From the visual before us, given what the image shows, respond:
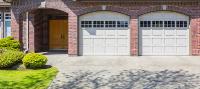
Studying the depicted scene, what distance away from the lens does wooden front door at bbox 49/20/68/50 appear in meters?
29.3

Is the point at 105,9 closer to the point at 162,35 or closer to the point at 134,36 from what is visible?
the point at 134,36

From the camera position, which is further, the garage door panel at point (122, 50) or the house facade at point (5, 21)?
the house facade at point (5, 21)

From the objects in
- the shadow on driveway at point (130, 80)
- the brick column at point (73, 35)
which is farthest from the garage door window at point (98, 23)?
the shadow on driveway at point (130, 80)

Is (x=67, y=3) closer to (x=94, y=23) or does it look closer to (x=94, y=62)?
(x=94, y=23)

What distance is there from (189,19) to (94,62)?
6851 millimetres

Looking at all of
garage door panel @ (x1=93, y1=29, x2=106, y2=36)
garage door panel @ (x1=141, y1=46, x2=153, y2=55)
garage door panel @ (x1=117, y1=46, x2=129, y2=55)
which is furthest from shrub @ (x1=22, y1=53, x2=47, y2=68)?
garage door panel @ (x1=141, y1=46, x2=153, y2=55)

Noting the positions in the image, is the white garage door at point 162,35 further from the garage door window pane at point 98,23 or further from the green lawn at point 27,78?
the green lawn at point 27,78

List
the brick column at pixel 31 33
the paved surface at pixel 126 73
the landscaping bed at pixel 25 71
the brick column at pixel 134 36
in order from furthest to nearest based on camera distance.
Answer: the brick column at pixel 31 33
the brick column at pixel 134 36
the landscaping bed at pixel 25 71
the paved surface at pixel 126 73

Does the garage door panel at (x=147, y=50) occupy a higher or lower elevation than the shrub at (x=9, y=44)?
lower

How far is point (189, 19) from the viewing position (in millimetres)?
24672

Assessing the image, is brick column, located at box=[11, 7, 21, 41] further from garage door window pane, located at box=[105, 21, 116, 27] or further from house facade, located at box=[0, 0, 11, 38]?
garage door window pane, located at box=[105, 21, 116, 27]

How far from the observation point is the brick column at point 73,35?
24.8 metres

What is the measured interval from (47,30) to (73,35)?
4.58 m

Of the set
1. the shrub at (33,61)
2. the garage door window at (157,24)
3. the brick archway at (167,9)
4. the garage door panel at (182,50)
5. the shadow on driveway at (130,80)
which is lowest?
the shadow on driveway at (130,80)
